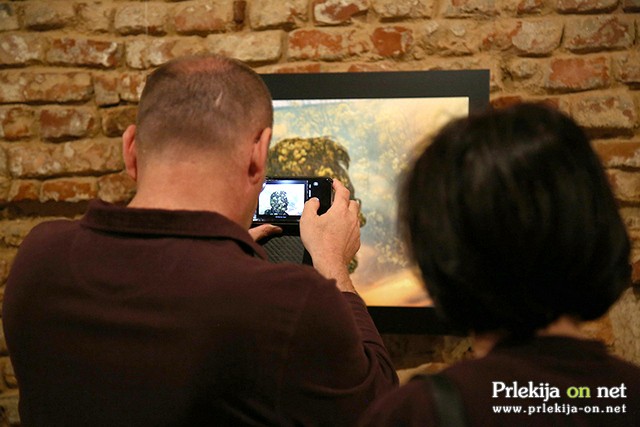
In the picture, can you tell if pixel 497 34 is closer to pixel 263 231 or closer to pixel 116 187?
pixel 263 231

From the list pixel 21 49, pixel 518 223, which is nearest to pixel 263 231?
pixel 518 223

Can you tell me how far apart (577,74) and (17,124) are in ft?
4.71

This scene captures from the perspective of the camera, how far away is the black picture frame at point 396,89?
1701 mm

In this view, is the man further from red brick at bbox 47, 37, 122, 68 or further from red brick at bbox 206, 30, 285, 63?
red brick at bbox 47, 37, 122, 68

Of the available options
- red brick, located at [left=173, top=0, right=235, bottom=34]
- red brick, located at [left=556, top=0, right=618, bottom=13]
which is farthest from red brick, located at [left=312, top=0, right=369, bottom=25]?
red brick, located at [left=556, top=0, right=618, bottom=13]

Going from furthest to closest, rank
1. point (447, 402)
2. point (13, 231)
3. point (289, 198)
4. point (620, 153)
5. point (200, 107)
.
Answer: point (13, 231) < point (620, 153) < point (289, 198) < point (200, 107) < point (447, 402)

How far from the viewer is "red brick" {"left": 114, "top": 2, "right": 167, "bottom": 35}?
1886 millimetres

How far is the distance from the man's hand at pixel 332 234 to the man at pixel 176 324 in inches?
9.4

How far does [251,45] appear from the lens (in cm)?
184

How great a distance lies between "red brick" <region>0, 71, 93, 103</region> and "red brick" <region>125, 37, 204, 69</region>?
13 cm

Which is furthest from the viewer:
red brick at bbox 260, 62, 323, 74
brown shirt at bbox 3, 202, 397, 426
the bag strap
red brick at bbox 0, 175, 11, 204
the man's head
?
red brick at bbox 0, 175, 11, 204

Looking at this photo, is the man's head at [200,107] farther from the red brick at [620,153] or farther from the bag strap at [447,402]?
the red brick at [620,153]

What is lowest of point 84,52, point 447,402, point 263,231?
point 263,231

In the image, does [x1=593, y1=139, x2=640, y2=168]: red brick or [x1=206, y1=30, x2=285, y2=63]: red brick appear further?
[x1=206, y1=30, x2=285, y2=63]: red brick
